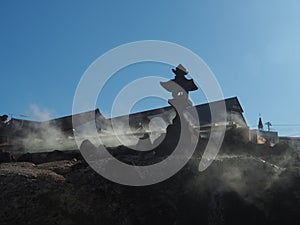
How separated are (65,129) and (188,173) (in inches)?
706

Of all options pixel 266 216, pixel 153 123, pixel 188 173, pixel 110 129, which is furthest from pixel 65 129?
pixel 266 216

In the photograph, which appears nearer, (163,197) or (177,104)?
(163,197)

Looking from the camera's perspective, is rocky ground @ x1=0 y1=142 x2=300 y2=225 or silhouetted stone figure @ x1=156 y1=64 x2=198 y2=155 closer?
rocky ground @ x1=0 y1=142 x2=300 y2=225

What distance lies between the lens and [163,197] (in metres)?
8.54

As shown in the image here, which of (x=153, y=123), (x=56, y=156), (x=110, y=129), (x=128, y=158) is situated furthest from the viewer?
(x=110, y=129)

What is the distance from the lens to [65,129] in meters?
25.7

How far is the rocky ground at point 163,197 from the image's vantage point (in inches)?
300

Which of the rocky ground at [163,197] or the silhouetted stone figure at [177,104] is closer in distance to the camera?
the rocky ground at [163,197]

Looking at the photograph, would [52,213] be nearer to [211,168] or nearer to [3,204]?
[3,204]

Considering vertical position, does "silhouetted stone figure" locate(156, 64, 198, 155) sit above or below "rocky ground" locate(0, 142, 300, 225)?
above

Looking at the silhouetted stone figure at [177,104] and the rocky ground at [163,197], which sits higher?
the silhouetted stone figure at [177,104]

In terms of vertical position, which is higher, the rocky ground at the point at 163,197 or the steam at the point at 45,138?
the steam at the point at 45,138

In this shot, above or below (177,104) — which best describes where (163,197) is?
below

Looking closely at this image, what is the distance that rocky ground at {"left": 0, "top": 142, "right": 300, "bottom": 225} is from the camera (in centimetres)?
762
